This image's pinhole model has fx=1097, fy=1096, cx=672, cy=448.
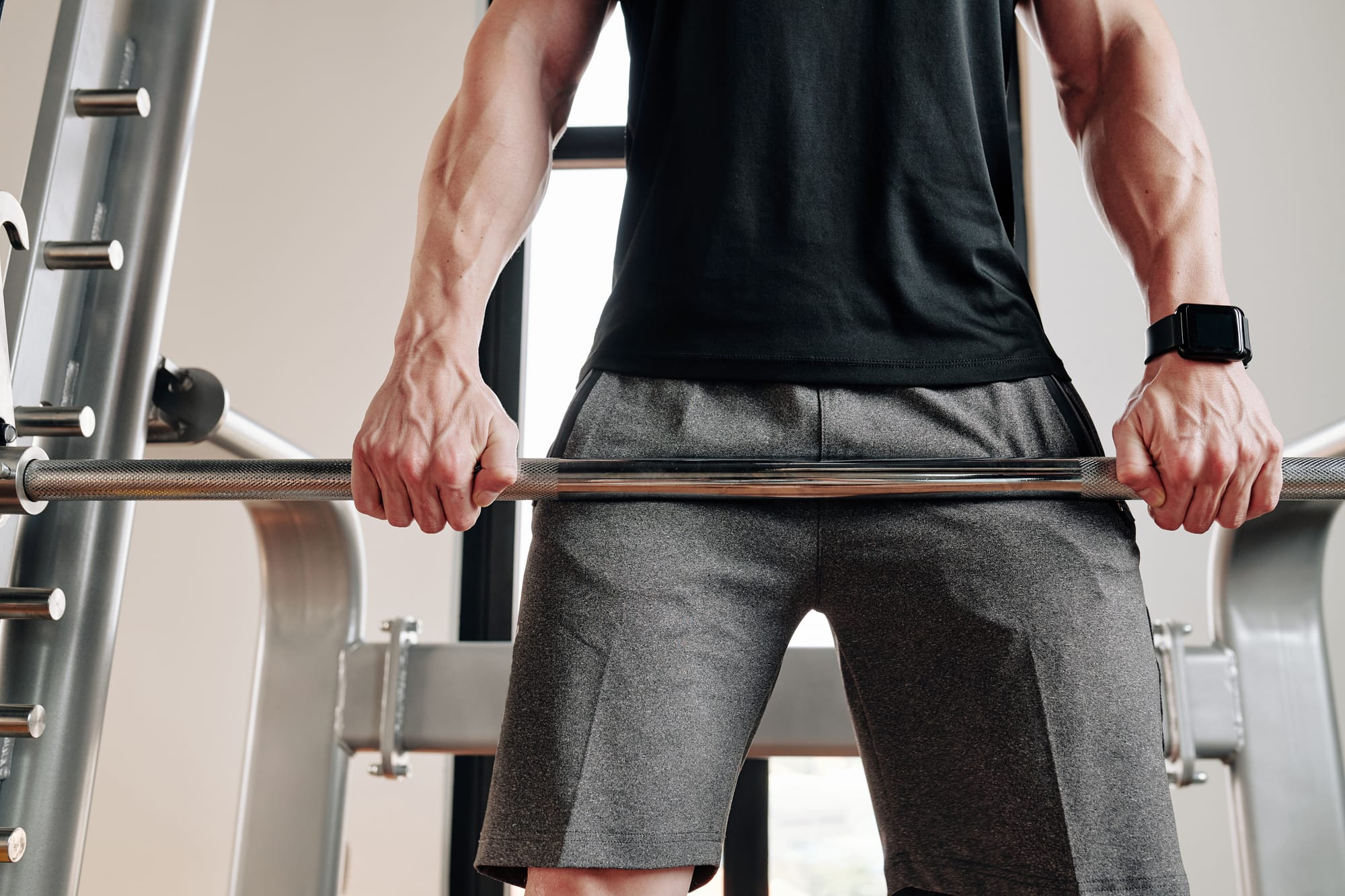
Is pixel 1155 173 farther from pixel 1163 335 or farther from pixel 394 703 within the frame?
pixel 394 703

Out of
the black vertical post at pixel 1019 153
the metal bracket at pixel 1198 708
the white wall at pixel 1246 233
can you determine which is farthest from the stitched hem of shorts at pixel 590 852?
the black vertical post at pixel 1019 153

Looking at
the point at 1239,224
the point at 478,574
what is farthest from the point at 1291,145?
the point at 478,574

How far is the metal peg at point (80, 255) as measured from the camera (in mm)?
913

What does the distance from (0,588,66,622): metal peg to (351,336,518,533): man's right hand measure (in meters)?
0.29

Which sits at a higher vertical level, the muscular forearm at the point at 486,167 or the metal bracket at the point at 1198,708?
the muscular forearm at the point at 486,167

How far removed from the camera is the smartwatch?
69 cm

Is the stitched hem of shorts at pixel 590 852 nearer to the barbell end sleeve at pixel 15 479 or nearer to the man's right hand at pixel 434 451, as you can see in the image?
the man's right hand at pixel 434 451

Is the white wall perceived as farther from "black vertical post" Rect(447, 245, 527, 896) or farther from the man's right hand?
the man's right hand

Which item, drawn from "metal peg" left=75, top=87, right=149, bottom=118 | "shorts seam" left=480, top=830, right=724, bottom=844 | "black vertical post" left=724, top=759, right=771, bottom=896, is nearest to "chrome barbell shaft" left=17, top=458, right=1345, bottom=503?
"shorts seam" left=480, top=830, right=724, bottom=844

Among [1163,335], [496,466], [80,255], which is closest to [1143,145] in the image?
[1163,335]

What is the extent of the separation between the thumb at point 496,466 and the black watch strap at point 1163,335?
0.42 meters

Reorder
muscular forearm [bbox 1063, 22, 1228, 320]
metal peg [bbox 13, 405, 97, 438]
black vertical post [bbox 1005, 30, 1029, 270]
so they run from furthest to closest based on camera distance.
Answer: black vertical post [bbox 1005, 30, 1029, 270] → metal peg [bbox 13, 405, 97, 438] → muscular forearm [bbox 1063, 22, 1228, 320]

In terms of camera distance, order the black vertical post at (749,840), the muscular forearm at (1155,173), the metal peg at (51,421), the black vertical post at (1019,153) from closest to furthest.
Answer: the muscular forearm at (1155,173)
the metal peg at (51,421)
the black vertical post at (749,840)
the black vertical post at (1019,153)

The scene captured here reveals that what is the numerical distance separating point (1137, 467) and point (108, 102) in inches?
34.9
